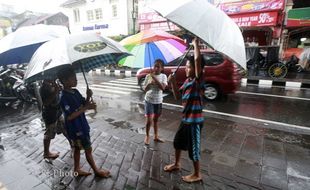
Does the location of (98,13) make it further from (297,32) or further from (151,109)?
(151,109)

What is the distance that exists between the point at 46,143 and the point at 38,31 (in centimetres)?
180

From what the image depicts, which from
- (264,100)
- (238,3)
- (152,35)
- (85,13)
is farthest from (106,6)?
(152,35)

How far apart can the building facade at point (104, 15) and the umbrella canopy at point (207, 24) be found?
1794 cm

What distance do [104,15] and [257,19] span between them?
15.0 metres

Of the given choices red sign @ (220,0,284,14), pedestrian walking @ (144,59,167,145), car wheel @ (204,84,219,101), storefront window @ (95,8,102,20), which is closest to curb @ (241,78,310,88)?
car wheel @ (204,84,219,101)

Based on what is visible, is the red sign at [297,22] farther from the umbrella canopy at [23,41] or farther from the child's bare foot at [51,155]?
the child's bare foot at [51,155]

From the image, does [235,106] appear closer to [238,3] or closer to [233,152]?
[233,152]

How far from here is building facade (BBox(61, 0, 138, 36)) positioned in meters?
19.9

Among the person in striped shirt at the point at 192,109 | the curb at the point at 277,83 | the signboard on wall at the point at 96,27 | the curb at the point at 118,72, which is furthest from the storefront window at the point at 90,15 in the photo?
the person in striped shirt at the point at 192,109

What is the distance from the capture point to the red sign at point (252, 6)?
1207 cm

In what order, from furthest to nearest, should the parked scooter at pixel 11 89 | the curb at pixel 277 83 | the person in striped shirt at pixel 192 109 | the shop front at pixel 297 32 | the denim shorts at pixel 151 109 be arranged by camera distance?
the shop front at pixel 297 32
the curb at pixel 277 83
the parked scooter at pixel 11 89
the denim shorts at pixel 151 109
the person in striped shirt at pixel 192 109

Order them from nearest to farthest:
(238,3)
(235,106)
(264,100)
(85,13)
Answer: (235,106)
(264,100)
(238,3)
(85,13)

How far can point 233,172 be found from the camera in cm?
307

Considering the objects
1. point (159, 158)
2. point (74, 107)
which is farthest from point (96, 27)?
point (74, 107)
